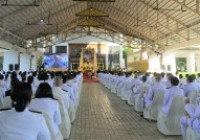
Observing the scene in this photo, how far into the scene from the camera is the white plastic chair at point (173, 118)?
18.7 ft

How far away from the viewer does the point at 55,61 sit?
1304 inches

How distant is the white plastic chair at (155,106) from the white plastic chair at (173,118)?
96 cm

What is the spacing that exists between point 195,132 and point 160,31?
2533cm

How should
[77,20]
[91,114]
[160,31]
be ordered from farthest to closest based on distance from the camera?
[77,20] → [160,31] → [91,114]

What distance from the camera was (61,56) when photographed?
110 ft

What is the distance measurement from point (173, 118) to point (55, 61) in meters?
28.0

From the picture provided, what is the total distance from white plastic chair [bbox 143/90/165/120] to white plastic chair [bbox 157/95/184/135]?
957 mm

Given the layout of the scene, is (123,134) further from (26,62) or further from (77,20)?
(77,20)

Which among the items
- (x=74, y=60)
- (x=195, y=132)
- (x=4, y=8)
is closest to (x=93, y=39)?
(x=74, y=60)

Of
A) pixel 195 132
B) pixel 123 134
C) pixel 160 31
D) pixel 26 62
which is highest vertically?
pixel 160 31

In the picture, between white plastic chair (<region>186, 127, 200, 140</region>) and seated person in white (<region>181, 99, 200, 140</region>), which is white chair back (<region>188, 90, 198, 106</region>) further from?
white plastic chair (<region>186, 127, 200, 140</region>)

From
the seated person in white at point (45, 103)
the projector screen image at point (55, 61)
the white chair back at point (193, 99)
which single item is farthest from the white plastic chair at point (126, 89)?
the projector screen image at point (55, 61)

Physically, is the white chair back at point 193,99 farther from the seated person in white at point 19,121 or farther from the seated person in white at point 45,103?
the seated person in white at point 19,121

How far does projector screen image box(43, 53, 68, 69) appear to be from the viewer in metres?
32.8
